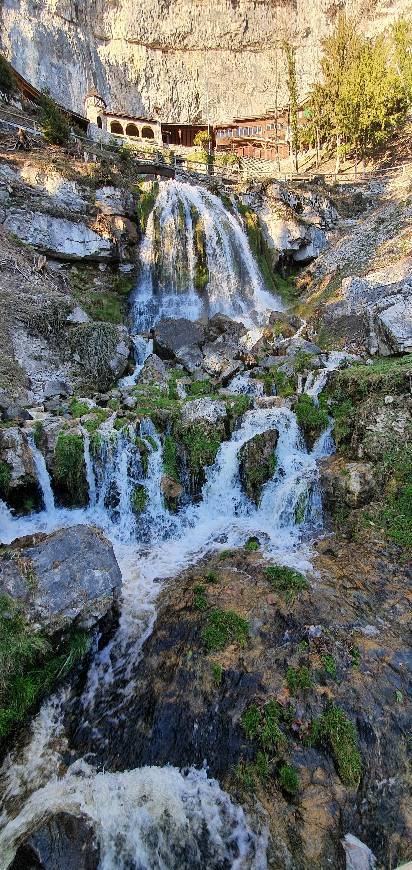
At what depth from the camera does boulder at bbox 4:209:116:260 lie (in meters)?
17.5

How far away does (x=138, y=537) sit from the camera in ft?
31.9

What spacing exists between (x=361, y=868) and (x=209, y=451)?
7958mm

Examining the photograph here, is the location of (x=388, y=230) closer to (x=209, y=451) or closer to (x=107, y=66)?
(x=209, y=451)

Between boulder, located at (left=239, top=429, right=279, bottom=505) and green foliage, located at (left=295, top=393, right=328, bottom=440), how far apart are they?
4.03ft

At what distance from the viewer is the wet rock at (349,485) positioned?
9.05 m

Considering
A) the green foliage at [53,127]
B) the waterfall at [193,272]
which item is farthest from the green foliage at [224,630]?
the green foliage at [53,127]

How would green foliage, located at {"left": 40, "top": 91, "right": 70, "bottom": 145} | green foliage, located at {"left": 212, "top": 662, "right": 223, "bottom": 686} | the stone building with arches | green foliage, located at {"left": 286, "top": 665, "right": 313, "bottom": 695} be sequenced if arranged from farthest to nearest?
the stone building with arches
green foliage, located at {"left": 40, "top": 91, "right": 70, "bottom": 145}
green foliage, located at {"left": 212, "top": 662, "right": 223, "bottom": 686}
green foliage, located at {"left": 286, "top": 665, "right": 313, "bottom": 695}

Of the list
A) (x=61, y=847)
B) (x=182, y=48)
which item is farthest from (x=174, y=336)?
(x=182, y=48)

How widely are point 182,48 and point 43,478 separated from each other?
6358cm

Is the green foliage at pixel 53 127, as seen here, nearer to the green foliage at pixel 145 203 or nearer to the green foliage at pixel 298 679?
the green foliage at pixel 145 203

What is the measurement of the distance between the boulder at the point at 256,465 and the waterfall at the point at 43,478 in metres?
4.69

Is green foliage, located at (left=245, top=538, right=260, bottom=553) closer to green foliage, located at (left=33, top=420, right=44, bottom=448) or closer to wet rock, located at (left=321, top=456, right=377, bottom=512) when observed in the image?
wet rock, located at (left=321, top=456, right=377, bottom=512)

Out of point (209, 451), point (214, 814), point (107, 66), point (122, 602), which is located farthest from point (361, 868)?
point (107, 66)

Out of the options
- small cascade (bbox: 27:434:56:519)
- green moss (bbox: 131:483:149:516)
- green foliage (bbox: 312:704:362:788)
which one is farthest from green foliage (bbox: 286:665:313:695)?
small cascade (bbox: 27:434:56:519)
